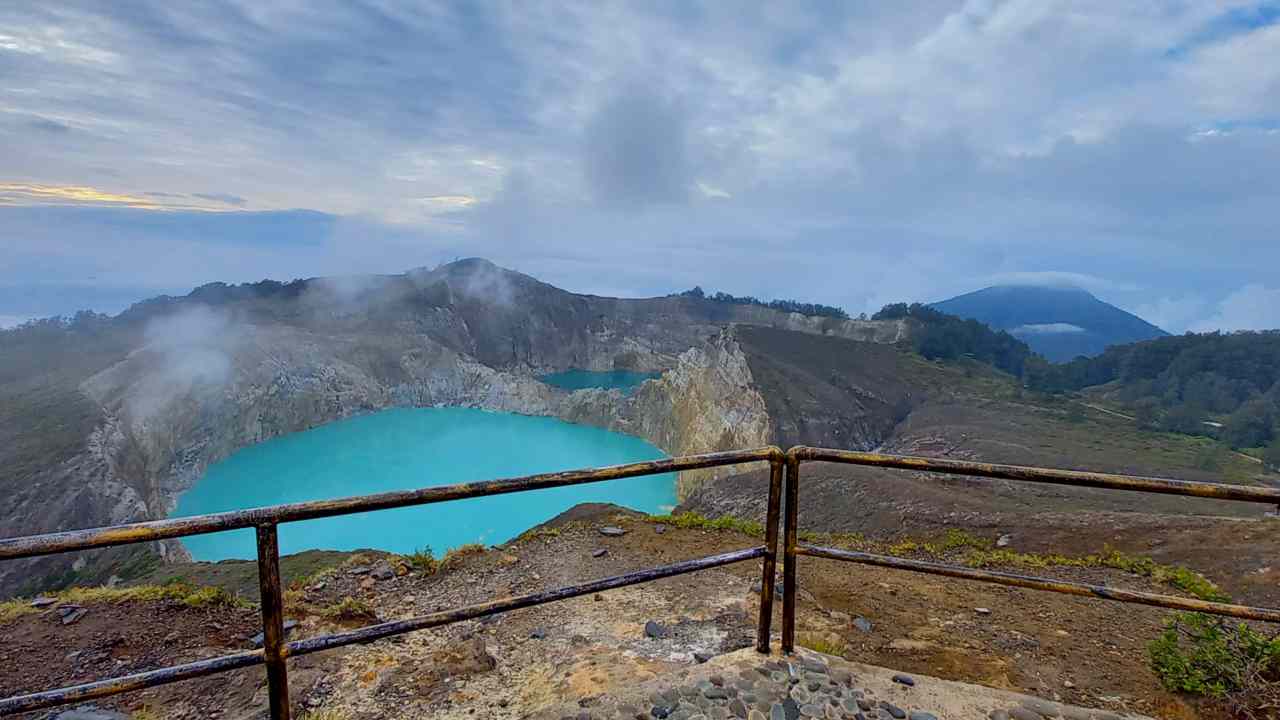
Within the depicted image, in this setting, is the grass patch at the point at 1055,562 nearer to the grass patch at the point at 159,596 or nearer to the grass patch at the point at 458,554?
the grass patch at the point at 458,554

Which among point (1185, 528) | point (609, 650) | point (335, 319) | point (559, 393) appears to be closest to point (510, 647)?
point (609, 650)

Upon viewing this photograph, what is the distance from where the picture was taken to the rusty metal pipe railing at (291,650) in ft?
7.29

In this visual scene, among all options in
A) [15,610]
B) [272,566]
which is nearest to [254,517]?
[272,566]

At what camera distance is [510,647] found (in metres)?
5.47

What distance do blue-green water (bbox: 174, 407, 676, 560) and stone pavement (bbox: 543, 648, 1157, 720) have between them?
22.4m

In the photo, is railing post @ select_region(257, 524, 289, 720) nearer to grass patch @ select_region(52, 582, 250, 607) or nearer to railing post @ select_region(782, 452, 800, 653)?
railing post @ select_region(782, 452, 800, 653)

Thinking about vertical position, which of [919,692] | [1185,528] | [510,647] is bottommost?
[1185,528]

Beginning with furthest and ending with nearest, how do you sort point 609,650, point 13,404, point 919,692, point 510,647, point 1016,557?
point 13,404 → point 1016,557 → point 510,647 → point 609,650 → point 919,692

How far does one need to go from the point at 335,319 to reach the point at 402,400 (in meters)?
13.4

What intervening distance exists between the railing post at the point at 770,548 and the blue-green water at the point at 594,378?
7984 centimetres

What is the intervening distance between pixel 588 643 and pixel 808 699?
2.65 meters

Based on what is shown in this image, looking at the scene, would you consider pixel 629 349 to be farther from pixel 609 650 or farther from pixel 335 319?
pixel 609 650

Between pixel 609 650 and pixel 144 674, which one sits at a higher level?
pixel 144 674

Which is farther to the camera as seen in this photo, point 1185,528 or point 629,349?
point 629,349
